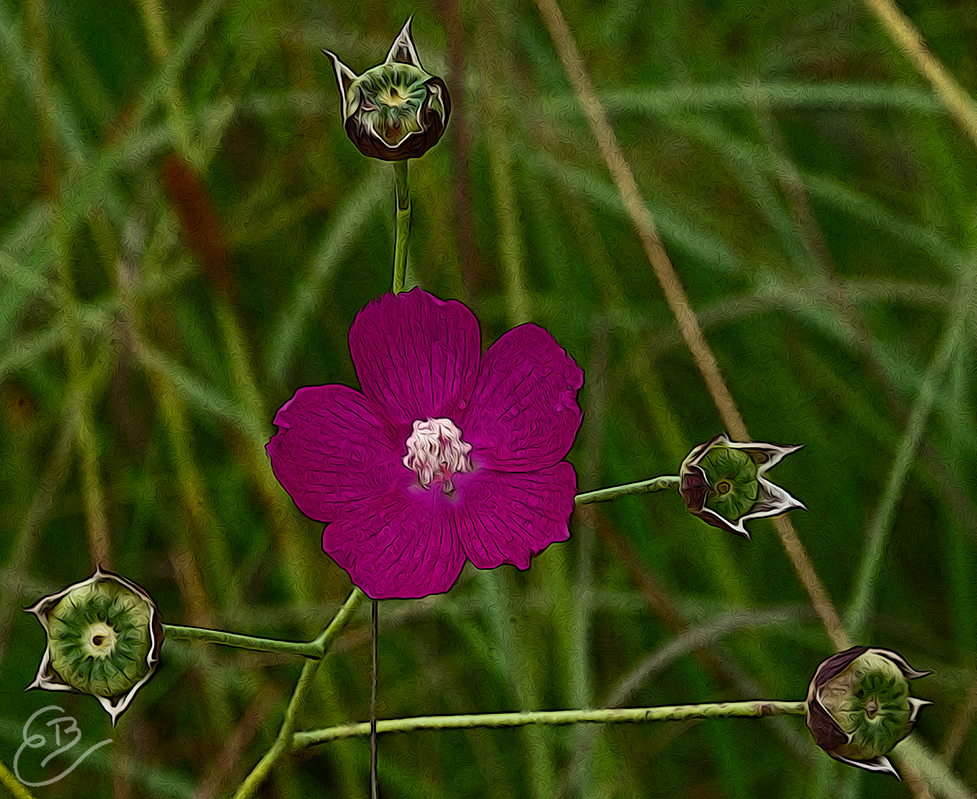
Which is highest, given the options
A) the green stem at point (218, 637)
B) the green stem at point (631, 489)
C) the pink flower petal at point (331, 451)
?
the pink flower petal at point (331, 451)

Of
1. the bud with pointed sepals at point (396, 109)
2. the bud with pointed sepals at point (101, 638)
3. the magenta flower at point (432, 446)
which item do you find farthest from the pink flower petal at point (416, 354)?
the bud with pointed sepals at point (101, 638)

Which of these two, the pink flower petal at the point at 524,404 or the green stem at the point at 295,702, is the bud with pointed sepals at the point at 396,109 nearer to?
the pink flower petal at the point at 524,404

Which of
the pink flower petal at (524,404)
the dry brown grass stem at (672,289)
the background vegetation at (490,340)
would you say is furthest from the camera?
the background vegetation at (490,340)

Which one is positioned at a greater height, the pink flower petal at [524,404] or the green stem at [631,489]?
the pink flower petal at [524,404]

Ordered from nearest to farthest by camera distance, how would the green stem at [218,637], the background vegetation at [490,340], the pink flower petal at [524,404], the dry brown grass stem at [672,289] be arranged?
the green stem at [218,637] < the pink flower petal at [524,404] < the dry brown grass stem at [672,289] < the background vegetation at [490,340]

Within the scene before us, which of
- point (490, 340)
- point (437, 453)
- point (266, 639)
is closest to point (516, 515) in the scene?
point (437, 453)

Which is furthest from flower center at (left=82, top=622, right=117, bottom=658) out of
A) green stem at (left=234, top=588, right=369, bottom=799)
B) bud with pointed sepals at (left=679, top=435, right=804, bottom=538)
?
bud with pointed sepals at (left=679, top=435, right=804, bottom=538)

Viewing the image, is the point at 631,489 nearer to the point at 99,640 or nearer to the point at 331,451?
the point at 331,451
